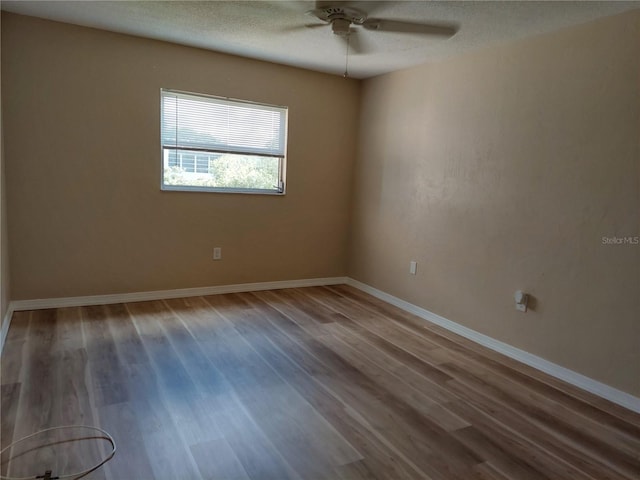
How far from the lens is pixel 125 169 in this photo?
11.9 feet

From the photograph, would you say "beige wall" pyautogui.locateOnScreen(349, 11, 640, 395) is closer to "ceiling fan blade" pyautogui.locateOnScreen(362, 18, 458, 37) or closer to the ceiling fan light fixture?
"ceiling fan blade" pyautogui.locateOnScreen(362, 18, 458, 37)

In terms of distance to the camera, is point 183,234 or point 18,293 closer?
point 18,293

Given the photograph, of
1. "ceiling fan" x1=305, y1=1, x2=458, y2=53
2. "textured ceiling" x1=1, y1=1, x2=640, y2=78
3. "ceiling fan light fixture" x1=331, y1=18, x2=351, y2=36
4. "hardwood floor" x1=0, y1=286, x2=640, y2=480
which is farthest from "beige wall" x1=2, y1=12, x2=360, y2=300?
"ceiling fan light fixture" x1=331, y1=18, x2=351, y2=36

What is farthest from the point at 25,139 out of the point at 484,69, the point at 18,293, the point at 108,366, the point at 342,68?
the point at 484,69

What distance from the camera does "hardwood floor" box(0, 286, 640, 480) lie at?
70.6 inches

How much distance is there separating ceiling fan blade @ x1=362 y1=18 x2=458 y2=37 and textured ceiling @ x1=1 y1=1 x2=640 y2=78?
2.1 inches

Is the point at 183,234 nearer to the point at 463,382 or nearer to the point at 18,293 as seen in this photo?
the point at 18,293

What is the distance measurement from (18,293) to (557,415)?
385 cm

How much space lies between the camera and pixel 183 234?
3.96 metres

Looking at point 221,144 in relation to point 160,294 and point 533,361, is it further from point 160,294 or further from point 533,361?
point 533,361

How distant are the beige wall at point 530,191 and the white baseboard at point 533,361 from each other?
51 millimetres

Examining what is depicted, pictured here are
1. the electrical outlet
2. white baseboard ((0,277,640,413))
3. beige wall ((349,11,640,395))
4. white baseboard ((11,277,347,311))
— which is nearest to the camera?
beige wall ((349,11,640,395))

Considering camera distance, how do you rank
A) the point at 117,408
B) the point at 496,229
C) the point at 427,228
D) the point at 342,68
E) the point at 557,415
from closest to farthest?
the point at 117,408, the point at 557,415, the point at 496,229, the point at 427,228, the point at 342,68

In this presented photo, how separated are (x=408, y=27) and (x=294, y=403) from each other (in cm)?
249
